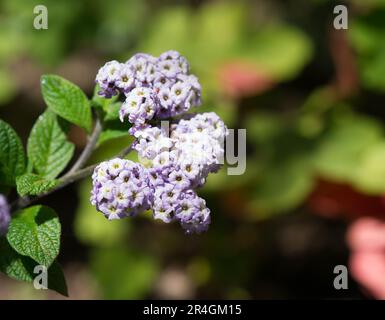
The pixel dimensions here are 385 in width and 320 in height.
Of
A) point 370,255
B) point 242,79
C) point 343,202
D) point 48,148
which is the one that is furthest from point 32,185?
point 242,79

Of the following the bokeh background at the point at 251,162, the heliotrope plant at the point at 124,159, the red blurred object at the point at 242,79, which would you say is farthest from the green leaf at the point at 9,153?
the red blurred object at the point at 242,79

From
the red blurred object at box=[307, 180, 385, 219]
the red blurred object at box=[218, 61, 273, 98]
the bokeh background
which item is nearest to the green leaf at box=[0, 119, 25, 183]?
the bokeh background

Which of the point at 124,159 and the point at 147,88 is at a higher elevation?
the point at 147,88

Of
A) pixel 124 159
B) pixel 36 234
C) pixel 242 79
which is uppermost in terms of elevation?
pixel 242 79

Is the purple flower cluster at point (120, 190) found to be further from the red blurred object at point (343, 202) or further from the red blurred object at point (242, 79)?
the red blurred object at point (242, 79)

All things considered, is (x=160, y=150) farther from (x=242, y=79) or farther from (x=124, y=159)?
(x=242, y=79)

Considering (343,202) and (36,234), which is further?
(343,202)

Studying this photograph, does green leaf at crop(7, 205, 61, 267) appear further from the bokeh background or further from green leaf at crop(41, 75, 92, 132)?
the bokeh background
